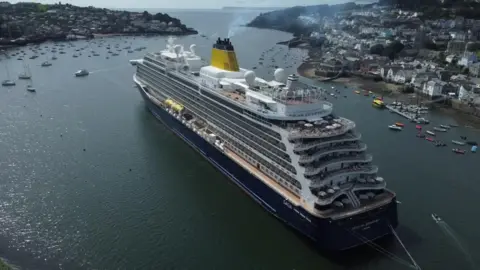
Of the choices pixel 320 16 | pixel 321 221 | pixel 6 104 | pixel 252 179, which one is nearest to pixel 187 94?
pixel 252 179

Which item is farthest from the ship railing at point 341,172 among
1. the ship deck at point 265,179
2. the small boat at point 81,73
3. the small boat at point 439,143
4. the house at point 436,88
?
the small boat at point 81,73

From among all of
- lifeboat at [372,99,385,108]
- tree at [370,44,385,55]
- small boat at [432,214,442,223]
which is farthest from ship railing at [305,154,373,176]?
tree at [370,44,385,55]

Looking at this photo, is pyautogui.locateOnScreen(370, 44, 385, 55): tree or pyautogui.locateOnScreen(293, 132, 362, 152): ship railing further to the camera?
pyautogui.locateOnScreen(370, 44, 385, 55): tree

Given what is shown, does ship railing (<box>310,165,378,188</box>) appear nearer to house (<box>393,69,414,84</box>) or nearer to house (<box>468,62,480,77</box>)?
house (<box>393,69,414,84</box>)

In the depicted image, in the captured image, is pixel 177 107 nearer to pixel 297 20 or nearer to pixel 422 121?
pixel 422 121

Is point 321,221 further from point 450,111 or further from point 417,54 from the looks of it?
point 417,54

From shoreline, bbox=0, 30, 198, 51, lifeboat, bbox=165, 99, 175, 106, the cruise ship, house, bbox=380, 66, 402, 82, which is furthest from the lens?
shoreline, bbox=0, 30, 198, 51

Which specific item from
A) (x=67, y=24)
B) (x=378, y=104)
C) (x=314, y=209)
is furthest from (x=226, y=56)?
(x=67, y=24)
